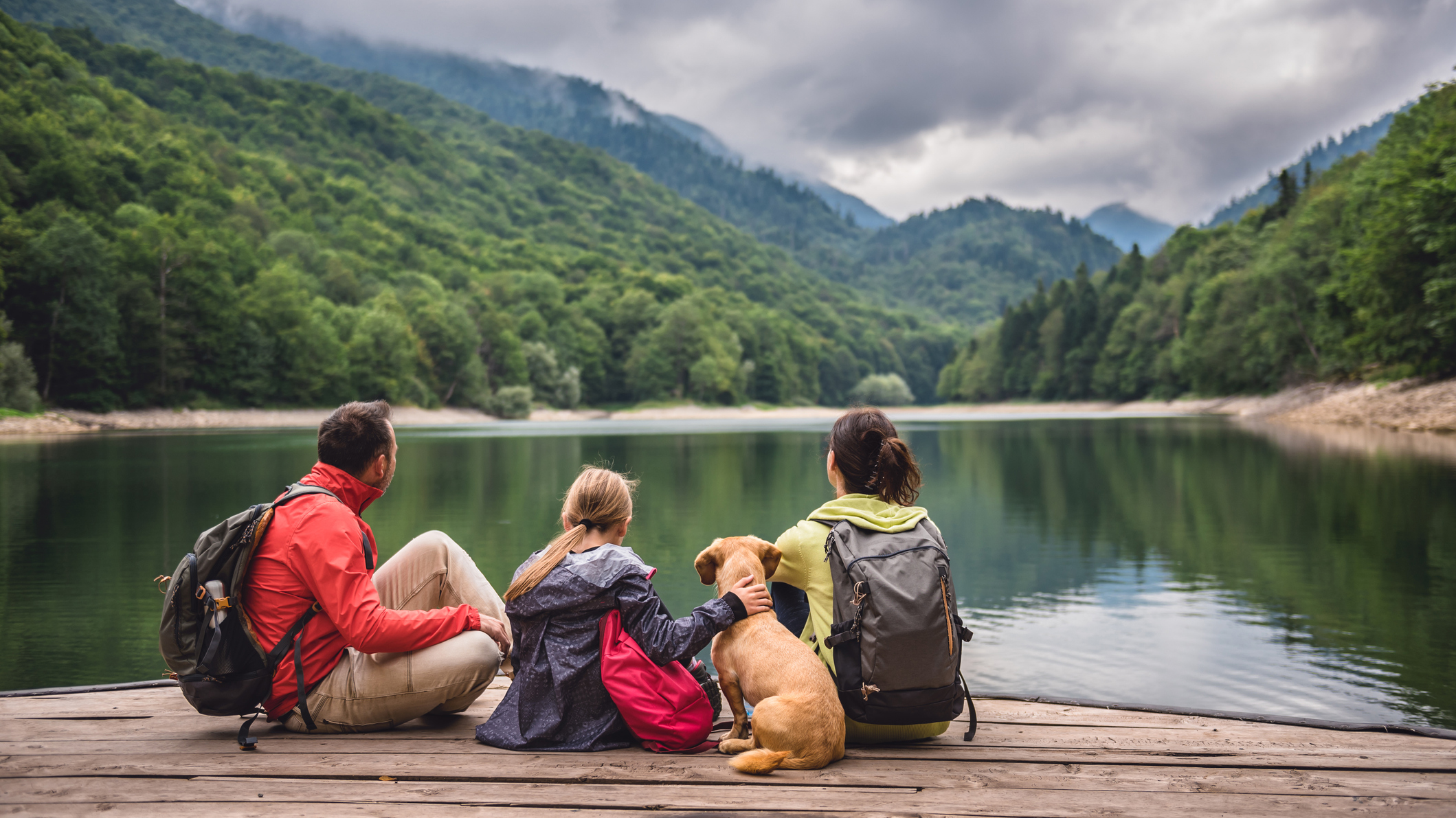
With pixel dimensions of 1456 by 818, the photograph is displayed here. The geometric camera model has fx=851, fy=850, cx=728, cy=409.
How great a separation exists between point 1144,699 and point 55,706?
776 cm

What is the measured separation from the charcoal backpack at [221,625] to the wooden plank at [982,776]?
283 millimetres

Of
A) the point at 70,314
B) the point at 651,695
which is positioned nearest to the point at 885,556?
the point at 651,695

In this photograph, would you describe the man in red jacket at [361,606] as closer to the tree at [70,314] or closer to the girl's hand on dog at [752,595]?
the girl's hand on dog at [752,595]

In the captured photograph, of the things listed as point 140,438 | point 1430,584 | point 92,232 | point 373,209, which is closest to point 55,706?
point 1430,584

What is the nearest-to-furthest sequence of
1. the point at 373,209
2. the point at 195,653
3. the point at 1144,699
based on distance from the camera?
the point at 195,653, the point at 1144,699, the point at 373,209

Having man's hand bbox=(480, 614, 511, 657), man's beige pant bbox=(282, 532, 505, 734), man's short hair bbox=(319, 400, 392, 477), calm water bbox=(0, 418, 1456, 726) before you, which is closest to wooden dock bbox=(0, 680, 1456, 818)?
man's beige pant bbox=(282, 532, 505, 734)

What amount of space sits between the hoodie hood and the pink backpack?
2.99 feet

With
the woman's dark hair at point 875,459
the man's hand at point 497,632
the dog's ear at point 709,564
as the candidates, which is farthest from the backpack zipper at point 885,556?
the man's hand at point 497,632

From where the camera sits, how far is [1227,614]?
1014 cm

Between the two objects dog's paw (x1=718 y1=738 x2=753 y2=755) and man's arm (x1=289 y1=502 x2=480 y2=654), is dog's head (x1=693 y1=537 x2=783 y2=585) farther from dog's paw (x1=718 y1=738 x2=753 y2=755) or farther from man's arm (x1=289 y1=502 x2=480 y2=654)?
man's arm (x1=289 y1=502 x2=480 y2=654)

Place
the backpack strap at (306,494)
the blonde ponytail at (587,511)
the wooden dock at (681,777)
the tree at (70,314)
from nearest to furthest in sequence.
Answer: the wooden dock at (681,777) < the backpack strap at (306,494) < the blonde ponytail at (587,511) < the tree at (70,314)

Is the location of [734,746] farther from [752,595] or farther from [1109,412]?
[1109,412]

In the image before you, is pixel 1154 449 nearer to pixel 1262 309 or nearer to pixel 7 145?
pixel 1262 309

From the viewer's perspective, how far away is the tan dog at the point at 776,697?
10.8 feet
